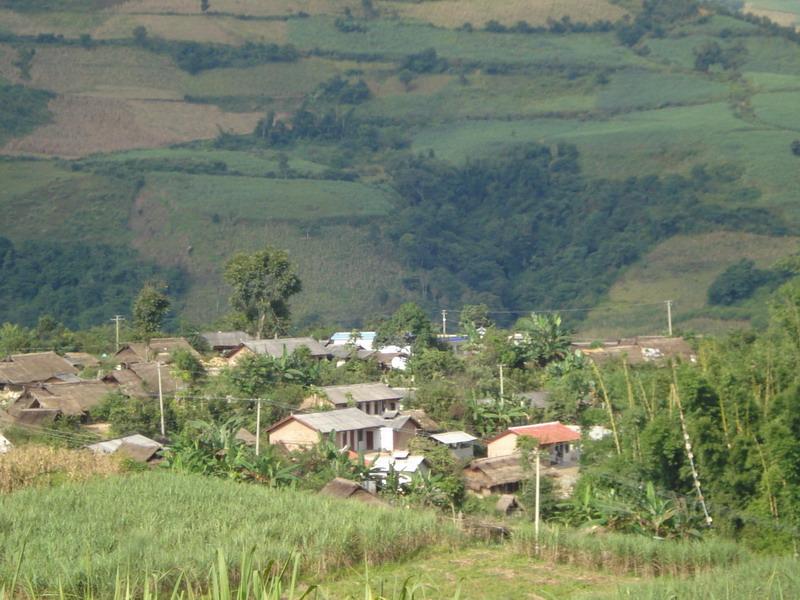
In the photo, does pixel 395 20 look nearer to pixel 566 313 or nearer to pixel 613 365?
pixel 566 313

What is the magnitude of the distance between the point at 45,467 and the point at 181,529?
6.20 metres

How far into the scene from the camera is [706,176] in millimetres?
97750

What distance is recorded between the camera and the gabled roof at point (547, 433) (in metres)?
32.5

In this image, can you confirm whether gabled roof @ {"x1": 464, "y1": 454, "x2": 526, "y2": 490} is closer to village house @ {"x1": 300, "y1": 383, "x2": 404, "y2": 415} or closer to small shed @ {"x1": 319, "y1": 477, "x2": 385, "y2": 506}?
small shed @ {"x1": 319, "y1": 477, "x2": 385, "y2": 506}

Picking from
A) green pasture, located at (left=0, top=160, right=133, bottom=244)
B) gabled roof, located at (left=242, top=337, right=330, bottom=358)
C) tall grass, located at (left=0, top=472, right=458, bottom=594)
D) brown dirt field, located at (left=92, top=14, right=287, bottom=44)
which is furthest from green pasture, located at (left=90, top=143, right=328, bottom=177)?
tall grass, located at (left=0, top=472, right=458, bottom=594)

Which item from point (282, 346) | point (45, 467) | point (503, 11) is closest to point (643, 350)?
point (282, 346)

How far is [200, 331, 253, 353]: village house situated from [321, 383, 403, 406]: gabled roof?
10584 mm

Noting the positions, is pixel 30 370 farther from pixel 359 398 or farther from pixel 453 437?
pixel 453 437

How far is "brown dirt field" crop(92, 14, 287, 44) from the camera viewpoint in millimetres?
130625

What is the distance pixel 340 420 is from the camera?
1289 inches

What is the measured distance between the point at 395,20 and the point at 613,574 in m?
129

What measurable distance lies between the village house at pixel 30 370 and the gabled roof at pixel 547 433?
45.7ft

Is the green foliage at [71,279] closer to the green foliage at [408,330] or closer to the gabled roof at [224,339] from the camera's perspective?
the gabled roof at [224,339]

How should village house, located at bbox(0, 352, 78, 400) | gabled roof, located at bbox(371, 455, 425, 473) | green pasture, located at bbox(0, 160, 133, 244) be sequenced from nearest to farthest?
gabled roof, located at bbox(371, 455, 425, 473) → village house, located at bbox(0, 352, 78, 400) → green pasture, located at bbox(0, 160, 133, 244)
